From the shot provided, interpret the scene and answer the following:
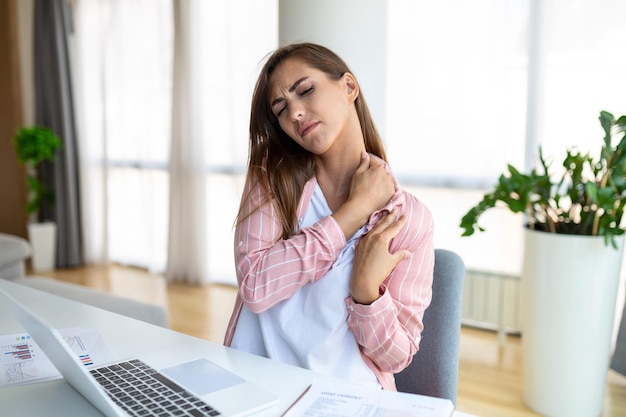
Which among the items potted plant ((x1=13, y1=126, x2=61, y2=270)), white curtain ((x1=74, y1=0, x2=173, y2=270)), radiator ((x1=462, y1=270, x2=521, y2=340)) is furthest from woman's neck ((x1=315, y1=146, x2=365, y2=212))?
potted plant ((x1=13, y1=126, x2=61, y2=270))

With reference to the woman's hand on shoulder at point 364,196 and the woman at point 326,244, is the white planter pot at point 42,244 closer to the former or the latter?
the woman at point 326,244

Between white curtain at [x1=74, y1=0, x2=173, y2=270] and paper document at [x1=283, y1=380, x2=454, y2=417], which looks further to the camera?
white curtain at [x1=74, y1=0, x2=173, y2=270]

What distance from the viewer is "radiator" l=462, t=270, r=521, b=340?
3031 mm

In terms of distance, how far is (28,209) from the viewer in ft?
16.0

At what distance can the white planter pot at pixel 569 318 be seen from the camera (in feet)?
7.13

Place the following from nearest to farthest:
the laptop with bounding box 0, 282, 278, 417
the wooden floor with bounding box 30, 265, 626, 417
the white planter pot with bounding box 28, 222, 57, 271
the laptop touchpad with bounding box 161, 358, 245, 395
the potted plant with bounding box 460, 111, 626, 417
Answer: the laptop with bounding box 0, 282, 278, 417
the laptop touchpad with bounding box 161, 358, 245, 395
the potted plant with bounding box 460, 111, 626, 417
the wooden floor with bounding box 30, 265, 626, 417
the white planter pot with bounding box 28, 222, 57, 271

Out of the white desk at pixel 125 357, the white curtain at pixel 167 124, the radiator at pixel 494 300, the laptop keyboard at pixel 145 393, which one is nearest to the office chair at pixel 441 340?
the white desk at pixel 125 357

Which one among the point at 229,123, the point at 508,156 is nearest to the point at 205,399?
the point at 508,156

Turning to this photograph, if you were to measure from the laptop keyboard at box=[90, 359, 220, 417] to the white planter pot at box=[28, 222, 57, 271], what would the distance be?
4.27 m

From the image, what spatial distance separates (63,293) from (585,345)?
205 cm

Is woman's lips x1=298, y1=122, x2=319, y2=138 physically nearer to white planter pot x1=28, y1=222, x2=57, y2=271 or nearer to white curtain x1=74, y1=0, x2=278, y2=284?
white curtain x1=74, y1=0, x2=278, y2=284

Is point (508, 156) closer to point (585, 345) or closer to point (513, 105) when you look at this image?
point (513, 105)

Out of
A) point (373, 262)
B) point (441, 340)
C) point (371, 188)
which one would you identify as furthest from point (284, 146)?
point (441, 340)

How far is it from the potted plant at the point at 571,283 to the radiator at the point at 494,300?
735mm
